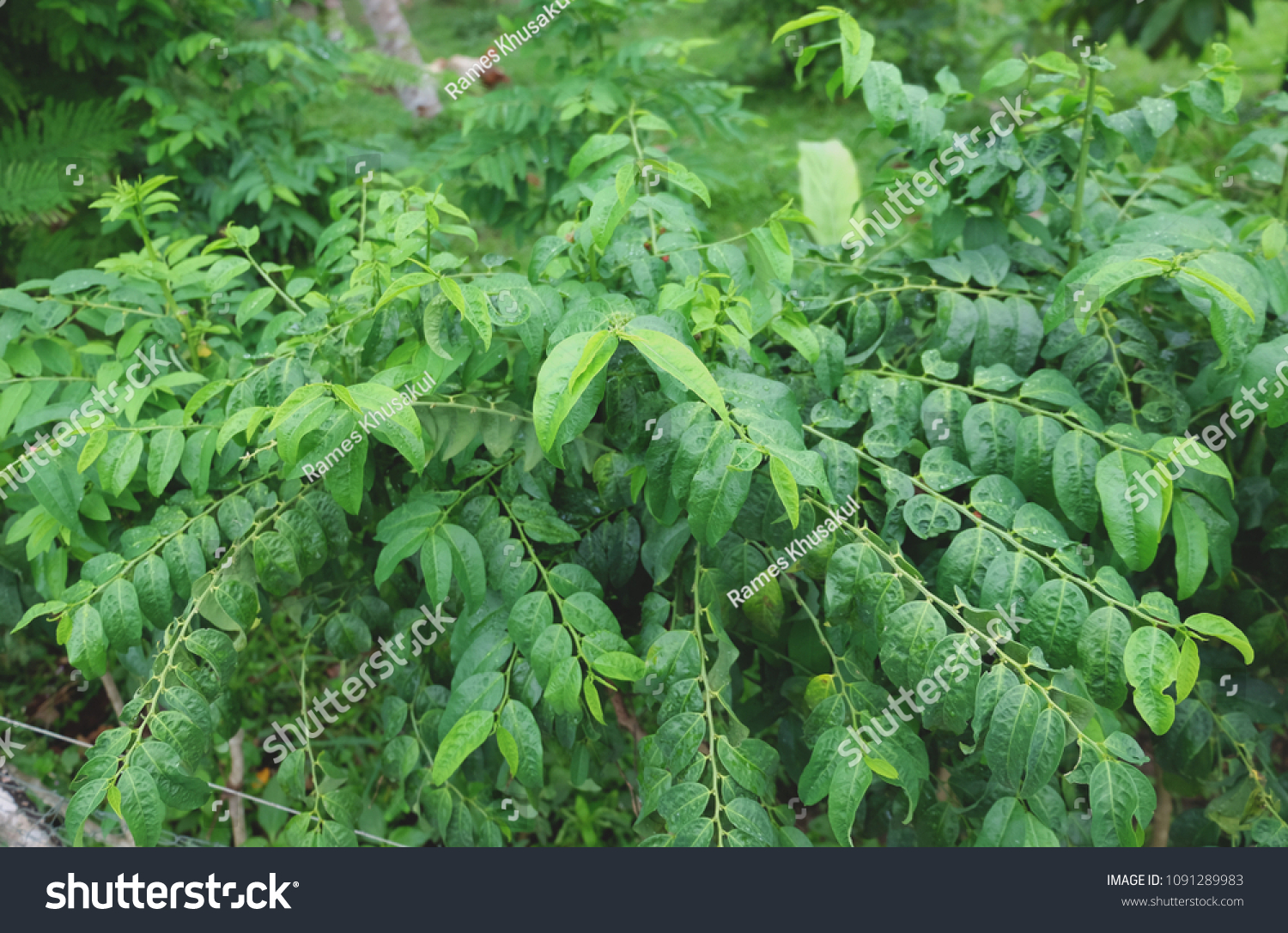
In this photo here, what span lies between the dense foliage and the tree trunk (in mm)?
3405

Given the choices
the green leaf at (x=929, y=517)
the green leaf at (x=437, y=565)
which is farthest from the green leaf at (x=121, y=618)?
the green leaf at (x=929, y=517)

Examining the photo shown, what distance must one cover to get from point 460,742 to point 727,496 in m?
0.48

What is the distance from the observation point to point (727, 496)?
46.1 inches

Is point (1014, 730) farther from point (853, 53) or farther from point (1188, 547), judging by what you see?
point (853, 53)

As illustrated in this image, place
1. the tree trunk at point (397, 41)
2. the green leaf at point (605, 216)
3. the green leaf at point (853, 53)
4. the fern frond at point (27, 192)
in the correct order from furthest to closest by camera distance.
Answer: the tree trunk at point (397, 41)
the fern frond at point (27, 192)
the green leaf at point (853, 53)
the green leaf at point (605, 216)

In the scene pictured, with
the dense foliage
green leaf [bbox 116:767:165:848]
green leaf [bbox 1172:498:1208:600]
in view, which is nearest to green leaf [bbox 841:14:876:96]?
the dense foliage

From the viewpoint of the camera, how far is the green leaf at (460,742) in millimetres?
1233

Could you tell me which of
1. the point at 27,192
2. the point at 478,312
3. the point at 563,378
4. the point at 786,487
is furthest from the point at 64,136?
the point at 786,487

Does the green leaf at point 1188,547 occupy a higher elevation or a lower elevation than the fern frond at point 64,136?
lower

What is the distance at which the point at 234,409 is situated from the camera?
1482 mm

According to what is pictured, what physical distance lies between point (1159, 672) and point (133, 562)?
144 centimetres

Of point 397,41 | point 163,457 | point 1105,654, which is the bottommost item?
point 397,41

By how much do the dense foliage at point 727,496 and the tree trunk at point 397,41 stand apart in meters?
3.40

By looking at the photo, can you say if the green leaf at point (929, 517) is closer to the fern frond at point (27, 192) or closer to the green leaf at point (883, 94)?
the green leaf at point (883, 94)
